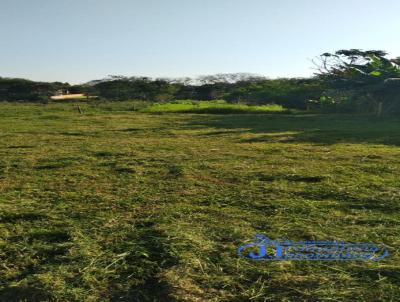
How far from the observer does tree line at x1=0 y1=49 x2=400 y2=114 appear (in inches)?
752

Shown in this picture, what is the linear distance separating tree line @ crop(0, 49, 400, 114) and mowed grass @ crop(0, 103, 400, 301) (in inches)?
532

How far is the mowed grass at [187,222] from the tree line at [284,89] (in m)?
13.5

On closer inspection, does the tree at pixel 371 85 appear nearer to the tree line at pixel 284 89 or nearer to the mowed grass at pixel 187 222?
the tree line at pixel 284 89

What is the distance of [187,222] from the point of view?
3188mm

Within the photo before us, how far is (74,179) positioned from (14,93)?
3207 cm

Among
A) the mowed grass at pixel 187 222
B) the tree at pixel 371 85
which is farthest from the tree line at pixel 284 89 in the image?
the mowed grass at pixel 187 222

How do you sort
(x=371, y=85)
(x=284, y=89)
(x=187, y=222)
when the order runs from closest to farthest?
1. (x=187, y=222)
2. (x=371, y=85)
3. (x=284, y=89)

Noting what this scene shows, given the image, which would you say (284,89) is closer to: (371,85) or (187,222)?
(371,85)

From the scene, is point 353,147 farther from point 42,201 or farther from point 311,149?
point 42,201

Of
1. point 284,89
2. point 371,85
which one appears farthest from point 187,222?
point 284,89

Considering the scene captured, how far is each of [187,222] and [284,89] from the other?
25.2 metres

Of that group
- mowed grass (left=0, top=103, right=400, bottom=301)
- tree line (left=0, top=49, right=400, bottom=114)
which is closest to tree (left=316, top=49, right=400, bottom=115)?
tree line (left=0, top=49, right=400, bottom=114)

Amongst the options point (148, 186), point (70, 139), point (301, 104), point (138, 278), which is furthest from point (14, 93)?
point (138, 278)

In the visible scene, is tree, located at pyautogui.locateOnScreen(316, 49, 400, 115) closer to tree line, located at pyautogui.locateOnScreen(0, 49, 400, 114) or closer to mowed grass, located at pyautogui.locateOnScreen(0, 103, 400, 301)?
tree line, located at pyautogui.locateOnScreen(0, 49, 400, 114)
